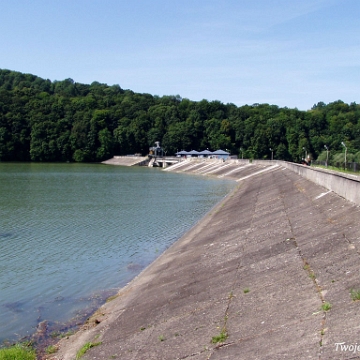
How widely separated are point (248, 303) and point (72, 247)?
13133 mm

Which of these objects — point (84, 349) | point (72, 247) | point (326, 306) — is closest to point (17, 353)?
point (84, 349)

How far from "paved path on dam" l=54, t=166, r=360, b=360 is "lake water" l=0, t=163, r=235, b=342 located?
1.31 m

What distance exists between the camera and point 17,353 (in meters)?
10.1

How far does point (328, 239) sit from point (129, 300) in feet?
21.6

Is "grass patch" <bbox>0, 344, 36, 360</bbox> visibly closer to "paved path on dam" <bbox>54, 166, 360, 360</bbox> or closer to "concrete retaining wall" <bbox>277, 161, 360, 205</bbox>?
"paved path on dam" <bbox>54, 166, 360, 360</bbox>

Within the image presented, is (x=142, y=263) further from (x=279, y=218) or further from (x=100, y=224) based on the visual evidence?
(x=100, y=224)

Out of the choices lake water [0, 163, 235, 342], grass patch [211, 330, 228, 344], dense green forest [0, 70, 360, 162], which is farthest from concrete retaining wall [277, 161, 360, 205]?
dense green forest [0, 70, 360, 162]

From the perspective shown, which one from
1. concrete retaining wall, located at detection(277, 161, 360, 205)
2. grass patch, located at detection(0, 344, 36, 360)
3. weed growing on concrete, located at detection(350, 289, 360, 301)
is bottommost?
grass patch, located at detection(0, 344, 36, 360)

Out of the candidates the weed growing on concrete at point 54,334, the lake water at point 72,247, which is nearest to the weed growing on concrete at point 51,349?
the weed growing on concrete at point 54,334

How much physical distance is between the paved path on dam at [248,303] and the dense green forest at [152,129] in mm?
116762

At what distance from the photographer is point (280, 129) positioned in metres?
142

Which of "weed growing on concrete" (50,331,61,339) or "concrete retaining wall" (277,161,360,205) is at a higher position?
"concrete retaining wall" (277,161,360,205)

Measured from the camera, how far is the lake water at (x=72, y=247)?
14.2 metres

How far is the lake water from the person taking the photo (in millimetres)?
14188
